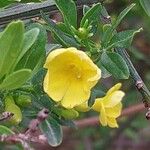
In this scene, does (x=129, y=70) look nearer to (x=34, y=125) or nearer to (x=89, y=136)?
(x=34, y=125)

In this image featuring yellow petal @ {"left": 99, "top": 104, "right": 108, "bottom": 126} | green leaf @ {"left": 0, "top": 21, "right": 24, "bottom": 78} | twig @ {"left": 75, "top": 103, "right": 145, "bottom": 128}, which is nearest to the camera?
green leaf @ {"left": 0, "top": 21, "right": 24, "bottom": 78}

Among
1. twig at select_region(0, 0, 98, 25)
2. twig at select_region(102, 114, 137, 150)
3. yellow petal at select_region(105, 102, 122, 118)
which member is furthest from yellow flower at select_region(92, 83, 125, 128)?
twig at select_region(102, 114, 137, 150)

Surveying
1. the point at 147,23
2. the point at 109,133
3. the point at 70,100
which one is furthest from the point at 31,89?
the point at 109,133

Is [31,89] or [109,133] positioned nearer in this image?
[31,89]

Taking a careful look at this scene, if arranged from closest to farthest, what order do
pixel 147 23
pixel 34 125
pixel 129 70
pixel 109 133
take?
pixel 34 125 < pixel 129 70 < pixel 147 23 < pixel 109 133

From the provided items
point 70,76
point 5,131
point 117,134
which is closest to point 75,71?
point 70,76

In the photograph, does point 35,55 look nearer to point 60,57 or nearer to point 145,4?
point 60,57

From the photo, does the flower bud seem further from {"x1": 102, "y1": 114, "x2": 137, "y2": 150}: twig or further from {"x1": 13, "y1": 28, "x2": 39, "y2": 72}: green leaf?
{"x1": 102, "y1": 114, "x2": 137, "y2": 150}: twig
